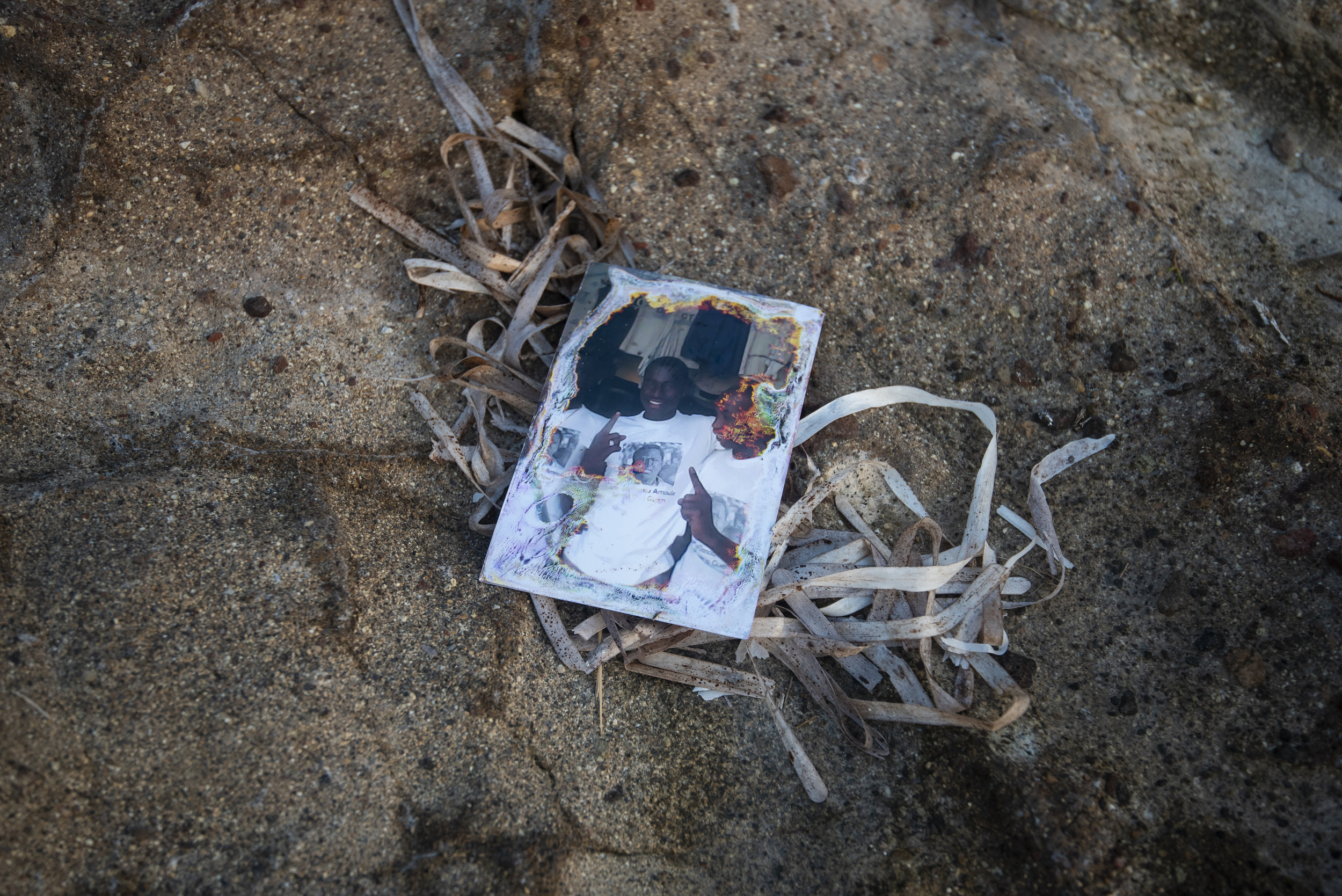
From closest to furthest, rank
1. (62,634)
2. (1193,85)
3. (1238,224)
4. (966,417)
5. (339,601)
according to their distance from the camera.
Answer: (62,634) < (339,601) < (966,417) < (1238,224) < (1193,85)

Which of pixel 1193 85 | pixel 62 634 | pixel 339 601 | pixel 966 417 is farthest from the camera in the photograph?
pixel 1193 85

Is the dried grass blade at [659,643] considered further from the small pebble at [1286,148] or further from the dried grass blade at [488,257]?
the small pebble at [1286,148]

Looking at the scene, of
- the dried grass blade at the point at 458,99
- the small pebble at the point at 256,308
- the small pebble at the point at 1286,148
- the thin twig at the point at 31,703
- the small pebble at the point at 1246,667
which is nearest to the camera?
the thin twig at the point at 31,703

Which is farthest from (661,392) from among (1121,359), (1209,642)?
(1209,642)

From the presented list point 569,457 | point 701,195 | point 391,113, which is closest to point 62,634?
point 569,457

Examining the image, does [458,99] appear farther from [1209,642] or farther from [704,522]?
[1209,642]

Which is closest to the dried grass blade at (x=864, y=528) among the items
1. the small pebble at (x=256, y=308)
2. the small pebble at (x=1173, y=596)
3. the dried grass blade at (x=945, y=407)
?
the dried grass blade at (x=945, y=407)

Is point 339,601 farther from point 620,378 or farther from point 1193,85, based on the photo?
point 1193,85

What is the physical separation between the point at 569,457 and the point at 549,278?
378 millimetres

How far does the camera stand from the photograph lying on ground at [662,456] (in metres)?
1.20

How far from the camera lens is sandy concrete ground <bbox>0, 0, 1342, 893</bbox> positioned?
1020 mm

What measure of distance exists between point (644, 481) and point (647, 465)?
0.03m

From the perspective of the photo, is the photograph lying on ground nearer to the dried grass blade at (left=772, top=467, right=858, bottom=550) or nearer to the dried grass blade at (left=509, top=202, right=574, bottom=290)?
the dried grass blade at (left=772, top=467, right=858, bottom=550)

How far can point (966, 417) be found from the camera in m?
1.37
